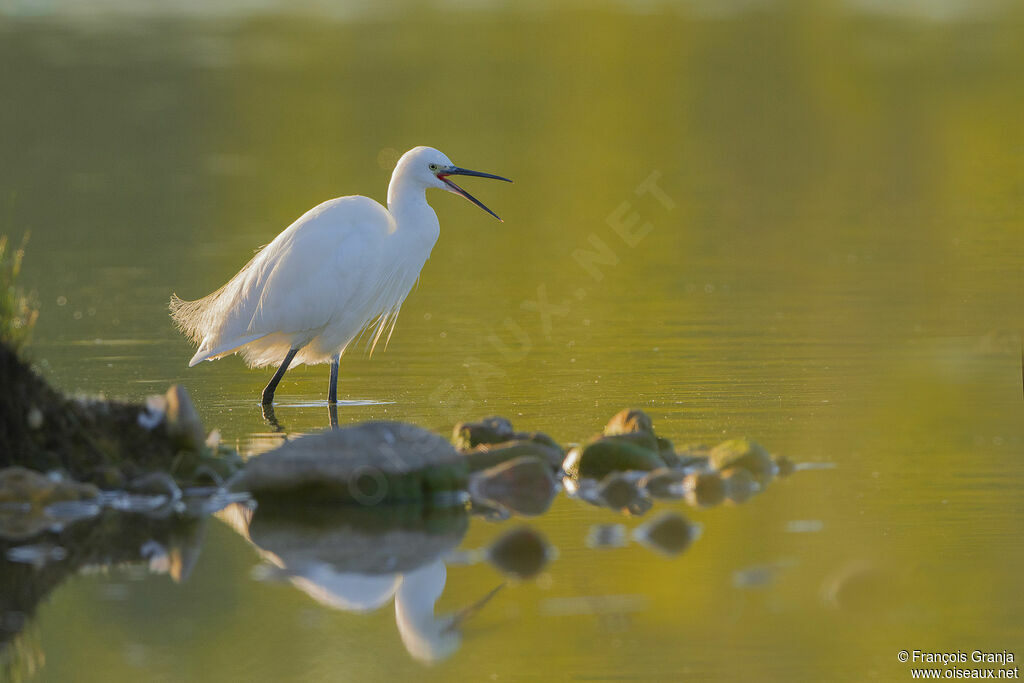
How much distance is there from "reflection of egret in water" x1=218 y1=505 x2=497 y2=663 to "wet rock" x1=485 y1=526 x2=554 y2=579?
251mm

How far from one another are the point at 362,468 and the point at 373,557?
785 mm

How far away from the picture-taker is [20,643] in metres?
6.13

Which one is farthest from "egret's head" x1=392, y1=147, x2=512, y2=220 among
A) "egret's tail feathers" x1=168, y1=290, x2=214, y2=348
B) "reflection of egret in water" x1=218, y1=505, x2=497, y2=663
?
"reflection of egret in water" x1=218, y1=505, x2=497, y2=663

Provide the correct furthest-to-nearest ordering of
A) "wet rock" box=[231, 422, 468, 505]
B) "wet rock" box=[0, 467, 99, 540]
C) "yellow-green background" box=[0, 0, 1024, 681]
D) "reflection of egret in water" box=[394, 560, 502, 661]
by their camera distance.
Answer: "wet rock" box=[231, 422, 468, 505]
"wet rock" box=[0, 467, 99, 540]
"yellow-green background" box=[0, 0, 1024, 681]
"reflection of egret in water" box=[394, 560, 502, 661]

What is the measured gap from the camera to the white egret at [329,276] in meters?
11.1

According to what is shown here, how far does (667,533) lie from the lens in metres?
7.23

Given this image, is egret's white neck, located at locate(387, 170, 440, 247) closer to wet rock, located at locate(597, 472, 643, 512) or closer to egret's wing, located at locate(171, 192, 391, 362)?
egret's wing, located at locate(171, 192, 391, 362)

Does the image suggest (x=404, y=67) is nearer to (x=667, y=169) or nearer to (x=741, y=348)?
(x=667, y=169)

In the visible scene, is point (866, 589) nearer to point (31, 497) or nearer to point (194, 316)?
point (31, 497)

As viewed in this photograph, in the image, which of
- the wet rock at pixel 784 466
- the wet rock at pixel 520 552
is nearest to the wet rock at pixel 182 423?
the wet rock at pixel 520 552

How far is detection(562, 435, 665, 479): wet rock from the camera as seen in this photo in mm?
8367

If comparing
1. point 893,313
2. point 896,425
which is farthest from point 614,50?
point 896,425

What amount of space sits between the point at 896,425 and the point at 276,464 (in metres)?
3.88

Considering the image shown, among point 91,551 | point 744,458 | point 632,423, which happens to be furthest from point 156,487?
point 744,458
